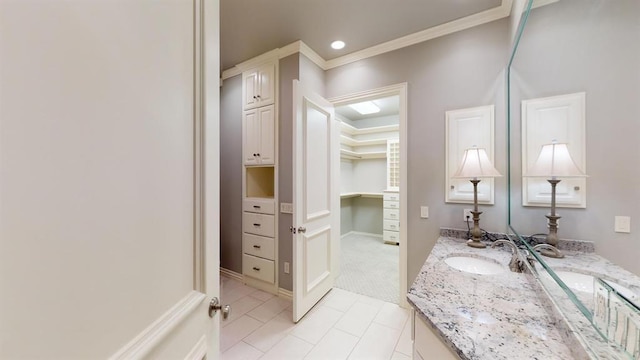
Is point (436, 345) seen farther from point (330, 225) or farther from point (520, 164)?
point (330, 225)

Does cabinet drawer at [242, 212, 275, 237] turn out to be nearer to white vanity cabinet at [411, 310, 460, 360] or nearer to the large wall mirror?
white vanity cabinet at [411, 310, 460, 360]

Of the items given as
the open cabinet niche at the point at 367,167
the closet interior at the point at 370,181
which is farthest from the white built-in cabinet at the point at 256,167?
the open cabinet niche at the point at 367,167

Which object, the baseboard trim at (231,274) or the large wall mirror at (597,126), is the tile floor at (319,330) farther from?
the large wall mirror at (597,126)

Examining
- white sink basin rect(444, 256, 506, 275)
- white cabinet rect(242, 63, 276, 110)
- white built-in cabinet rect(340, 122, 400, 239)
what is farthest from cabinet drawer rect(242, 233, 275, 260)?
white built-in cabinet rect(340, 122, 400, 239)

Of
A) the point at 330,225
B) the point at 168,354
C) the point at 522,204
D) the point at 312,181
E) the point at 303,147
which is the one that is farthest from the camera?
the point at 330,225

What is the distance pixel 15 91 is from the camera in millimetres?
319

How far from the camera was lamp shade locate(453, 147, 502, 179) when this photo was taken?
1.80 metres

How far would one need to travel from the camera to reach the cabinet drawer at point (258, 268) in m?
2.65

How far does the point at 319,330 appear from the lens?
6.58ft

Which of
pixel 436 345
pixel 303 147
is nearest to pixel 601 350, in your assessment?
pixel 436 345

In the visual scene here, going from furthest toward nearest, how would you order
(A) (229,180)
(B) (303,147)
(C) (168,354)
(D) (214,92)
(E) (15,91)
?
(A) (229,180)
(B) (303,147)
(D) (214,92)
(C) (168,354)
(E) (15,91)

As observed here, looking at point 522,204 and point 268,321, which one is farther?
point 268,321

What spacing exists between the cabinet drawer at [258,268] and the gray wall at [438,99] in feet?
4.61

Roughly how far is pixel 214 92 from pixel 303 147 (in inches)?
53.0
